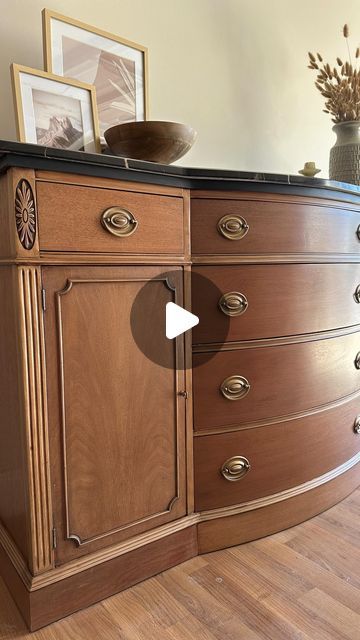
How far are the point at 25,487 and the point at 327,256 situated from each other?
105cm

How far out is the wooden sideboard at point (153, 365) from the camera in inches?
39.9

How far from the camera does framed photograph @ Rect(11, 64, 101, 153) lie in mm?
1242

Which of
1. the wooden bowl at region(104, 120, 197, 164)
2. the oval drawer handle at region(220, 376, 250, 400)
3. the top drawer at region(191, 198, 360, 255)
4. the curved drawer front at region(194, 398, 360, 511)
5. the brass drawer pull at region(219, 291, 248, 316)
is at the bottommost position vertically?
the curved drawer front at region(194, 398, 360, 511)

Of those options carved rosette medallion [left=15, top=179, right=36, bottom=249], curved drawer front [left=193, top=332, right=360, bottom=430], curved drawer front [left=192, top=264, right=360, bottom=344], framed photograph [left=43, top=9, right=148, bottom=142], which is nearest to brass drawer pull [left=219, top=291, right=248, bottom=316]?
curved drawer front [left=192, top=264, right=360, bottom=344]

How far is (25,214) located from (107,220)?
0.60 ft

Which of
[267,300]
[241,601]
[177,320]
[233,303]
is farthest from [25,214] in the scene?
[241,601]

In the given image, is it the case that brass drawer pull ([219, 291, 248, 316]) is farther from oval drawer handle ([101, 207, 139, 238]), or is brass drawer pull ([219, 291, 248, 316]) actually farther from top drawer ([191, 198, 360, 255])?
oval drawer handle ([101, 207, 139, 238])

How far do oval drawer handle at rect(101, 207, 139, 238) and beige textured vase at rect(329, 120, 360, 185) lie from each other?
3.53 feet

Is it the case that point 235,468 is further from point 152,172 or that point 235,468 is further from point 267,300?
point 152,172

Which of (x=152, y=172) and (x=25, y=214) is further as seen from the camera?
(x=152, y=172)

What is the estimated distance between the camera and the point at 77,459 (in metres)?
1.08

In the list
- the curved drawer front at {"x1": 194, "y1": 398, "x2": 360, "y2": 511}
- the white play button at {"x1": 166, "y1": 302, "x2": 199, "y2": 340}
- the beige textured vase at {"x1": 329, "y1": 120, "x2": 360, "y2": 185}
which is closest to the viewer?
the white play button at {"x1": 166, "y1": 302, "x2": 199, "y2": 340}

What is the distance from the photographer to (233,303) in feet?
4.12

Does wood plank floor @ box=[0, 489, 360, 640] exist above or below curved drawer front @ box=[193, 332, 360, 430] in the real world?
below
